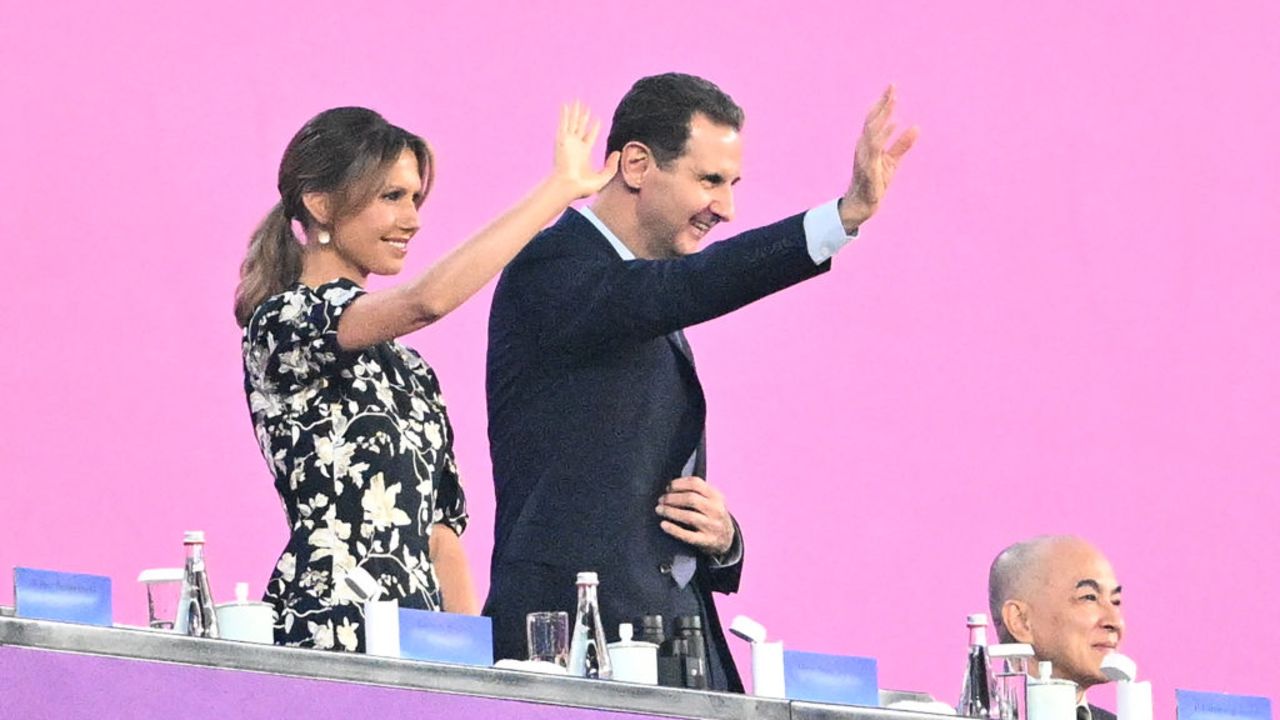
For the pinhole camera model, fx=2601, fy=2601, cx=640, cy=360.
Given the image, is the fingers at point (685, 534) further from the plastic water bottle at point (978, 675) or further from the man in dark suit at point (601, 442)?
the plastic water bottle at point (978, 675)

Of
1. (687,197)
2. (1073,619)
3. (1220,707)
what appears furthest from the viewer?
(1073,619)

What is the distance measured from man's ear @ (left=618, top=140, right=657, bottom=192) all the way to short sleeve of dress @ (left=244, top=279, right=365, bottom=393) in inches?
16.8

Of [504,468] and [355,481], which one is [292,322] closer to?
[355,481]

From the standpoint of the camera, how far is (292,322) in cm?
232

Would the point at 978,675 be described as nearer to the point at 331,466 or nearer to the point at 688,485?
the point at 688,485

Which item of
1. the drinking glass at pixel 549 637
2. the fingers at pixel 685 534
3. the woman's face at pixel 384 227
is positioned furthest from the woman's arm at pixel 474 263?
the fingers at pixel 685 534

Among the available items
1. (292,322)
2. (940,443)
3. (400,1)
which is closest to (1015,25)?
(940,443)

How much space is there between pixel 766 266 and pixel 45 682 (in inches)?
31.1

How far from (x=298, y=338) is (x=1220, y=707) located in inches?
34.4

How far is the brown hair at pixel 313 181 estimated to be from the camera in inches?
96.1

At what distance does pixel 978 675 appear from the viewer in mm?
2203

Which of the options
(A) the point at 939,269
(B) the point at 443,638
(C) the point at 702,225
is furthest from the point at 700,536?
(A) the point at 939,269

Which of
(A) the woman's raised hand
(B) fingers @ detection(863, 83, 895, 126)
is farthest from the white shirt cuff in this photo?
(A) the woman's raised hand

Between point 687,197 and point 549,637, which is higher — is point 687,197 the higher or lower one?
the higher one
